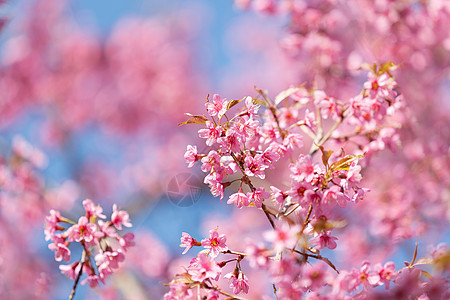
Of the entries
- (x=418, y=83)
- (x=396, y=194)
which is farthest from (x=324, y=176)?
(x=418, y=83)

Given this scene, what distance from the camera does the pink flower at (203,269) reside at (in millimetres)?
1871

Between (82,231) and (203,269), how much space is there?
78 centimetres

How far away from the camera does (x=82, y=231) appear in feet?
7.27

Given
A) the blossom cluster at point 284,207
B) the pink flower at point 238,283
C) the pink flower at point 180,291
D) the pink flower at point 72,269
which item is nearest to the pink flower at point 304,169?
the blossom cluster at point 284,207

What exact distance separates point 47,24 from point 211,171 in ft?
29.7

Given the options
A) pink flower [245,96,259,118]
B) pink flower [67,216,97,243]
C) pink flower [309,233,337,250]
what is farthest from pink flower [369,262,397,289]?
pink flower [67,216,97,243]

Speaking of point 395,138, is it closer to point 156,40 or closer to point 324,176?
point 324,176

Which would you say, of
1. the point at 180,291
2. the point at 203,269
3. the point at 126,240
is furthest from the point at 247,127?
the point at 126,240

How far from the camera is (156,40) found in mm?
11547

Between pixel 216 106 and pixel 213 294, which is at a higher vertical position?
pixel 216 106

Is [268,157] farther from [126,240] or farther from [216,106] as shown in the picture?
[126,240]

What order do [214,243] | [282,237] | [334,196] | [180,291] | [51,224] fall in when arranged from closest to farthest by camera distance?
[282,237] < [334,196] < [180,291] < [214,243] < [51,224]

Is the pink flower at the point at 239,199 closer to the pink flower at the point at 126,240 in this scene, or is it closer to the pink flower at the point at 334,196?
the pink flower at the point at 334,196

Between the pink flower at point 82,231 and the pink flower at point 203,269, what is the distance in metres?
0.64
